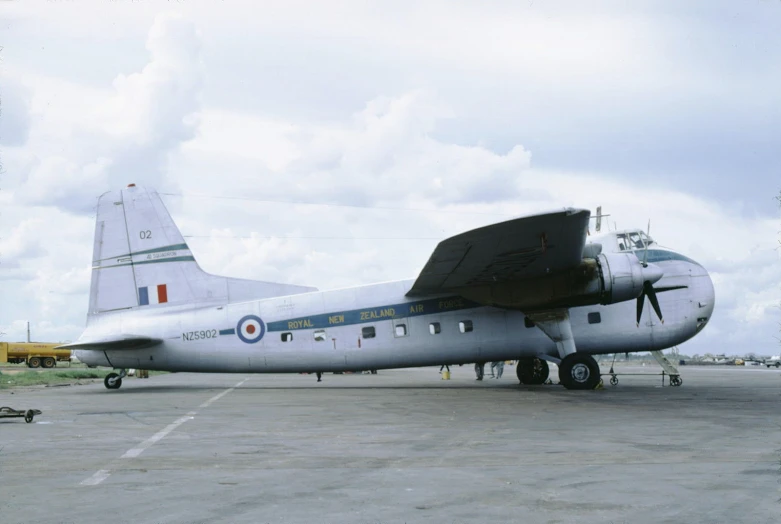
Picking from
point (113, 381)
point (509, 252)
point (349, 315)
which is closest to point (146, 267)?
point (113, 381)

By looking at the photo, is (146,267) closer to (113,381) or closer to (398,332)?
(113,381)

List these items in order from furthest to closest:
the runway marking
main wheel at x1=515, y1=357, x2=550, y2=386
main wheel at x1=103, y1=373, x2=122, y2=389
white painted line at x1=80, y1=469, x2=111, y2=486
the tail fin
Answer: main wheel at x1=103, y1=373, x2=122, y2=389 < main wheel at x1=515, y1=357, x2=550, y2=386 < the tail fin < the runway marking < white painted line at x1=80, y1=469, x2=111, y2=486

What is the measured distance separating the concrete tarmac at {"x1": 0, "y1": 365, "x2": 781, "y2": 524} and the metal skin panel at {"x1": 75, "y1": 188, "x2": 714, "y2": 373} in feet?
23.7

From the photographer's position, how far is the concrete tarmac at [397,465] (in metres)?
6.84

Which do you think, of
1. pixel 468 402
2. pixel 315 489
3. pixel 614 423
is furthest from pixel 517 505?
pixel 468 402

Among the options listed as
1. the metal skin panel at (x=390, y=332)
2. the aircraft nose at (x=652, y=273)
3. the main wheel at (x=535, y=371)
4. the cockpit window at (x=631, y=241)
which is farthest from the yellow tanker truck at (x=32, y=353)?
the aircraft nose at (x=652, y=273)

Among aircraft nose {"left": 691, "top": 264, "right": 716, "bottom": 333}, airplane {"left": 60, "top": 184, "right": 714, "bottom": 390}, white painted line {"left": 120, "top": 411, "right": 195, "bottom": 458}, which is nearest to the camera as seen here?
white painted line {"left": 120, "top": 411, "right": 195, "bottom": 458}

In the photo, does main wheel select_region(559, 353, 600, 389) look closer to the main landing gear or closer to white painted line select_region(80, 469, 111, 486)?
the main landing gear

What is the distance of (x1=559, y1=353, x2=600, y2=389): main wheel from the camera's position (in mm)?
23422

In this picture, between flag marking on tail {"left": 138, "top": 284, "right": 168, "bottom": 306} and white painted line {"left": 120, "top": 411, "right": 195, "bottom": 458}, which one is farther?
flag marking on tail {"left": 138, "top": 284, "right": 168, "bottom": 306}

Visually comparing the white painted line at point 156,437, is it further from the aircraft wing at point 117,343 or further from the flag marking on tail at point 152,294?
the flag marking on tail at point 152,294

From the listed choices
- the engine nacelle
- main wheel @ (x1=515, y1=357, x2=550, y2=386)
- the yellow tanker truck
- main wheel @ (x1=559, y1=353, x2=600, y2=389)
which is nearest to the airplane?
main wheel @ (x1=559, y1=353, x2=600, y2=389)

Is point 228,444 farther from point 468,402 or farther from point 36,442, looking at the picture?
point 468,402

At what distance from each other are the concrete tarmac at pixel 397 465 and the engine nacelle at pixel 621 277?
18.1 feet
